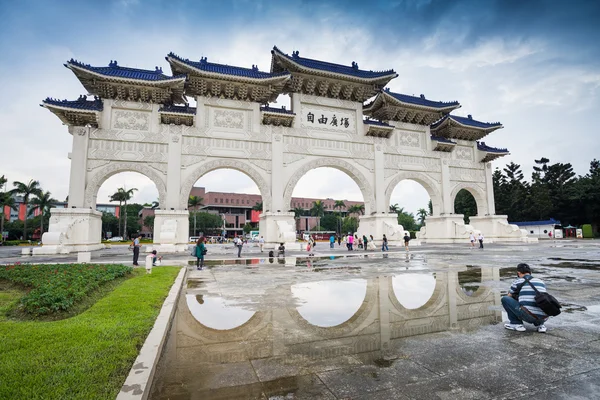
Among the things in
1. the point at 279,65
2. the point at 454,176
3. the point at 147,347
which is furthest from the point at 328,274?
the point at 454,176

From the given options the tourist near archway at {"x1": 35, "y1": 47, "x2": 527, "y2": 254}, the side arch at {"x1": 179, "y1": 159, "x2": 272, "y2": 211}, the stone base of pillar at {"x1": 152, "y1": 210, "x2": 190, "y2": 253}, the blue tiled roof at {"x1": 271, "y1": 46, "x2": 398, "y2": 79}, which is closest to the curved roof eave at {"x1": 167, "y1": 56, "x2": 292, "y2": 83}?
the tourist near archway at {"x1": 35, "y1": 47, "x2": 527, "y2": 254}

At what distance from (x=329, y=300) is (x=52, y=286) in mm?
5548

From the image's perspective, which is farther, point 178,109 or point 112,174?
point 178,109

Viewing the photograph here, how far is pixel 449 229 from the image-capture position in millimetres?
29031

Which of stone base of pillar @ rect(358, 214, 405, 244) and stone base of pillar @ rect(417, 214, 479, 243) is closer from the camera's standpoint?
stone base of pillar @ rect(358, 214, 405, 244)

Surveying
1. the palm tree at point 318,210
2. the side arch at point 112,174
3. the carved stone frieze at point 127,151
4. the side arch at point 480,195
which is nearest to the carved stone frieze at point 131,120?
the carved stone frieze at point 127,151

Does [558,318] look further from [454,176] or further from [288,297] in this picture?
[454,176]

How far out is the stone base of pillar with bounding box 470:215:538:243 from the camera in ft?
100

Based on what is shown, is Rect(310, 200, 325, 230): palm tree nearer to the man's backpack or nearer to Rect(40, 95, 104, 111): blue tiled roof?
Rect(40, 95, 104, 111): blue tiled roof

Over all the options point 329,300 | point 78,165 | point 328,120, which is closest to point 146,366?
point 329,300

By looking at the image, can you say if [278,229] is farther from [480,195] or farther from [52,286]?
[480,195]

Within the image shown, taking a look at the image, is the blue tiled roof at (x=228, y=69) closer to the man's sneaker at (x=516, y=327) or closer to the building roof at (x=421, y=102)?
the building roof at (x=421, y=102)

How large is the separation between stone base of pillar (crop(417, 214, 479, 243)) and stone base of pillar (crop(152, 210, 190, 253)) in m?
22.2

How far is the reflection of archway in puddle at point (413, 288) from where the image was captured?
5875 mm
